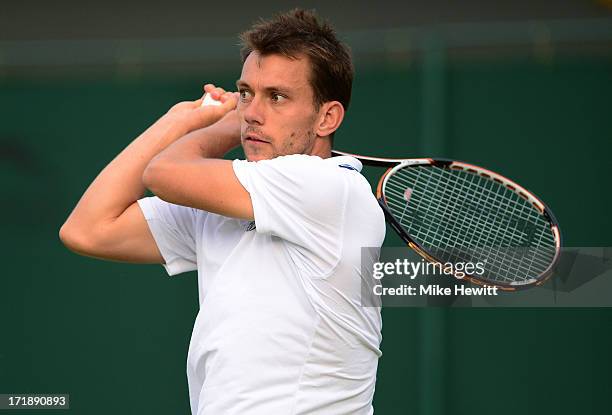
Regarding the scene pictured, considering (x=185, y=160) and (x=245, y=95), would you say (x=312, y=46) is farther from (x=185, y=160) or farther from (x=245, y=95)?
(x=185, y=160)

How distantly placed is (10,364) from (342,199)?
3.17 meters

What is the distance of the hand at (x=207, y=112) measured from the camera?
338cm

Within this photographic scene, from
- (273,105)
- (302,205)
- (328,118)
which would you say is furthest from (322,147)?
(302,205)

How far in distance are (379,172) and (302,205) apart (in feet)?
8.31

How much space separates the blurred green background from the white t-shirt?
2.34 meters

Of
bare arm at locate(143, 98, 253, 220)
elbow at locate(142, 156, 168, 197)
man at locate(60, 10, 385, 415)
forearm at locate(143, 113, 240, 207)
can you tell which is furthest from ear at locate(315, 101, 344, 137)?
elbow at locate(142, 156, 168, 197)

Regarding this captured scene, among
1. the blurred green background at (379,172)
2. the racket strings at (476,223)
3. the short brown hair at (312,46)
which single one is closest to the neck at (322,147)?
the short brown hair at (312,46)

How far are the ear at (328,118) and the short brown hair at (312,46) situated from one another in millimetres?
17

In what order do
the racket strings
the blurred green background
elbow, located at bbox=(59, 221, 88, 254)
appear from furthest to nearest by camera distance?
the blurred green background, the racket strings, elbow, located at bbox=(59, 221, 88, 254)

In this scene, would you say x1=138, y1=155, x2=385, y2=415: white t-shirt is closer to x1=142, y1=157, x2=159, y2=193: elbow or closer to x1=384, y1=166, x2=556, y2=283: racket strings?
x1=142, y1=157, x2=159, y2=193: elbow

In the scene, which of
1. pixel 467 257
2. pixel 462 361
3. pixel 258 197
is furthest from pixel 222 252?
pixel 462 361

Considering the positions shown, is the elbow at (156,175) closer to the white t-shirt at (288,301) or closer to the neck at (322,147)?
the white t-shirt at (288,301)

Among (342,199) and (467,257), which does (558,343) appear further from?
(342,199)

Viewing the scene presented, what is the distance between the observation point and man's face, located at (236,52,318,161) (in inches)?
122
